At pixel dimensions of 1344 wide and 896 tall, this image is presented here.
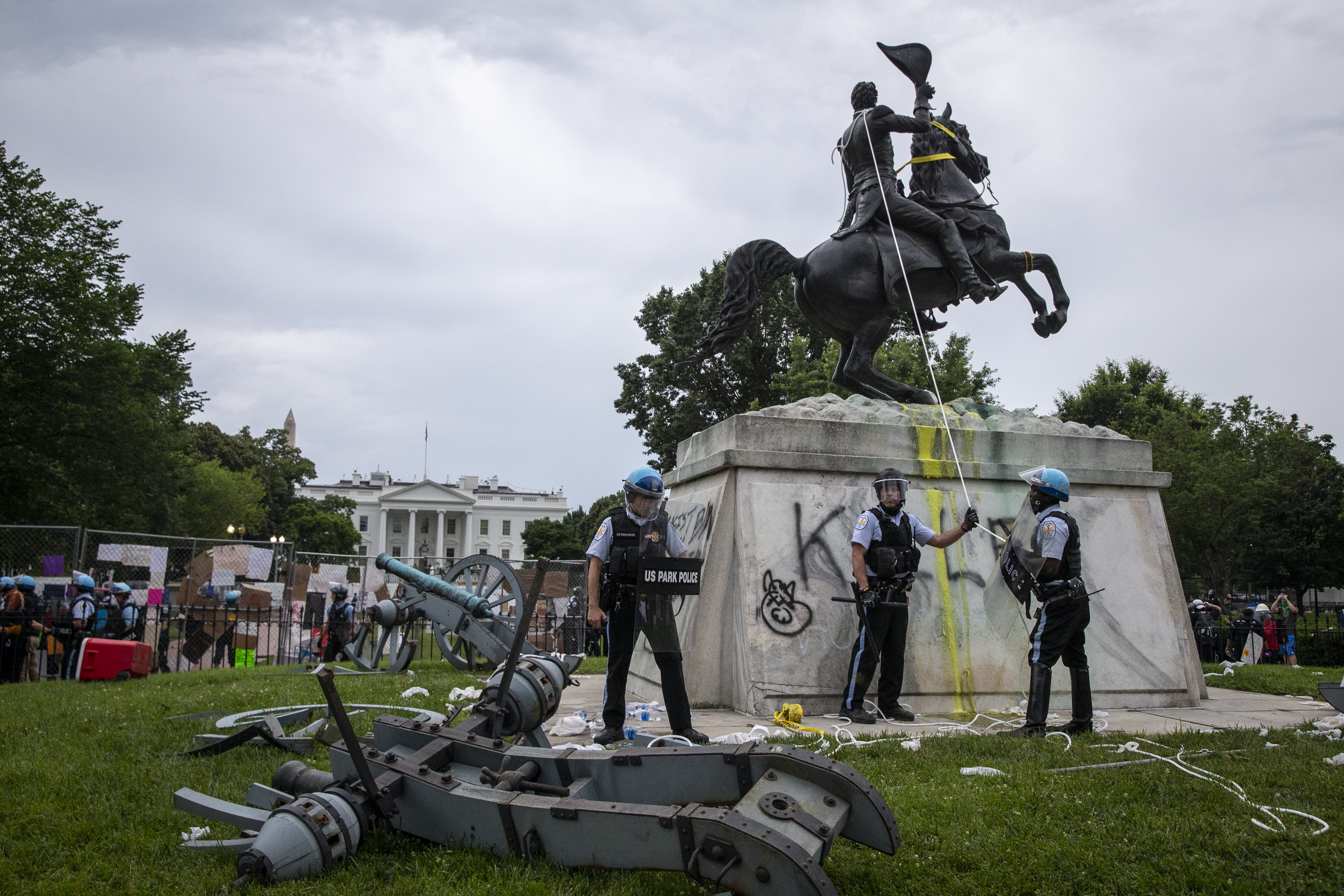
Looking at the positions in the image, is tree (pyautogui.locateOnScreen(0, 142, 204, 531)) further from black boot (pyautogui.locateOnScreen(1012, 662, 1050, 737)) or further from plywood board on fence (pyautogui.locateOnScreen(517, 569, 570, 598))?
black boot (pyautogui.locateOnScreen(1012, 662, 1050, 737))

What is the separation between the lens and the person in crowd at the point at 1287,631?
1594 centimetres

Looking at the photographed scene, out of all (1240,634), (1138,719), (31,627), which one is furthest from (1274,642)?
(31,627)

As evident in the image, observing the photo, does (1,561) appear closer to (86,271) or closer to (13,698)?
(13,698)

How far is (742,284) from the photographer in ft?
26.7

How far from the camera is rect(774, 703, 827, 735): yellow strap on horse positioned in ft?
19.6

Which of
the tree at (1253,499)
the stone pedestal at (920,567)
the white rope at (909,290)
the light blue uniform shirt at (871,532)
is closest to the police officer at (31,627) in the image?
the stone pedestal at (920,567)

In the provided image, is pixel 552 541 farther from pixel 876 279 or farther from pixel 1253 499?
pixel 876 279

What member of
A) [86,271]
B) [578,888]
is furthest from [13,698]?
[86,271]

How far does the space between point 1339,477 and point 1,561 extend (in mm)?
39691

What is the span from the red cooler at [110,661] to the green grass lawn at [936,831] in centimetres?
575

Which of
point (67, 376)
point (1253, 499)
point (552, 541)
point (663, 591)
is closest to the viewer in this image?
point (663, 591)

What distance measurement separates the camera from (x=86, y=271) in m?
24.9

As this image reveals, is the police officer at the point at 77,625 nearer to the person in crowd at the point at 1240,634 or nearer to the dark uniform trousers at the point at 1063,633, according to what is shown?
the dark uniform trousers at the point at 1063,633

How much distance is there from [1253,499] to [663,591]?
31360 mm
